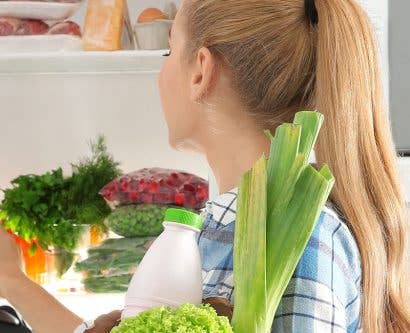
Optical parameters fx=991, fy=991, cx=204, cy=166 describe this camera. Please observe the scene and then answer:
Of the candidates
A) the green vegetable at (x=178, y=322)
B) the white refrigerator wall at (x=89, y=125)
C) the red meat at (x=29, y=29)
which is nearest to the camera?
the green vegetable at (x=178, y=322)

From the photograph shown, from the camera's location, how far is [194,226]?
0.74m

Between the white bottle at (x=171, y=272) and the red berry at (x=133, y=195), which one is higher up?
the red berry at (x=133, y=195)

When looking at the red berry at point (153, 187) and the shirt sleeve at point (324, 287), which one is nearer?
the shirt sleeve at point (324, 287)

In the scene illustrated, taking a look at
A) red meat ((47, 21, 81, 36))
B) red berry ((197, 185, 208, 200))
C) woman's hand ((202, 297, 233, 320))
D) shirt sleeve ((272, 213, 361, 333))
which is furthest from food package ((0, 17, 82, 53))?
woman's hand ((202, 297, 233, 320))

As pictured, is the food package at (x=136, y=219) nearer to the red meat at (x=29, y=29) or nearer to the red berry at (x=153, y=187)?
the red berry at (x=153, y=187)

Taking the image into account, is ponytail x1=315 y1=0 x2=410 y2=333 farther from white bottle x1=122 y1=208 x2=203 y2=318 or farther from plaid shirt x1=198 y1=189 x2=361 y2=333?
white bottle x1=122 y1=208 x2=203 y2=318

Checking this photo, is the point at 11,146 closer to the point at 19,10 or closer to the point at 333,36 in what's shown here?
the point at 19,10

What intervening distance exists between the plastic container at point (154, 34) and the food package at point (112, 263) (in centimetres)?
36

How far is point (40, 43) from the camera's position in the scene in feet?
5.99

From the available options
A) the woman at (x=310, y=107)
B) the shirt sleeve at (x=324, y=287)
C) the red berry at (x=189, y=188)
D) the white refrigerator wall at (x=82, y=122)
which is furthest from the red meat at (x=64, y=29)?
the shirt sleeve at (x=324, y=287)

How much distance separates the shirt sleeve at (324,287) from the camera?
81 centimetres

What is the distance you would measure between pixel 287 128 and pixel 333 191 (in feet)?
0.77

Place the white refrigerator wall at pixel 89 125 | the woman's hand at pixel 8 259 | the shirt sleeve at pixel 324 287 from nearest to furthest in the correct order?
1. the shirt sleeve at pixel 324 287
2. the woman's hand at pixel 8 259
3. the white refrigerator wall at pixel 89 125

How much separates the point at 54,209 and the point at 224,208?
2.95 feet
